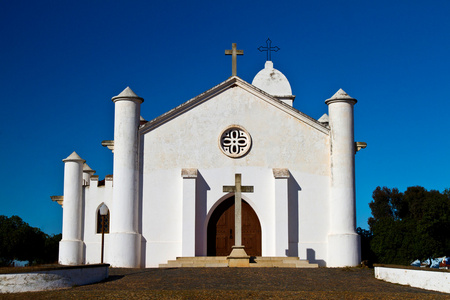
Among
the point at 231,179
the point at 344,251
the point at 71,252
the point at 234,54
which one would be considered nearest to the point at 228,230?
the point at 231,179

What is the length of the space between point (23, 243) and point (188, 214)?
25.4 metres

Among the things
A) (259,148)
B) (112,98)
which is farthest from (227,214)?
(112,98)

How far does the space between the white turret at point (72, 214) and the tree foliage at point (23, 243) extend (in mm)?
19246

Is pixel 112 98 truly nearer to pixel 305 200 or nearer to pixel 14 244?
pixel 305 200

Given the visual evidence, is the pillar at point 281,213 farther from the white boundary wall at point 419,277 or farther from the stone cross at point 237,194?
the white boundary wall at point 419,277

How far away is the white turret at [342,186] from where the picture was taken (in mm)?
26109

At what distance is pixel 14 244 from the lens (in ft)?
154

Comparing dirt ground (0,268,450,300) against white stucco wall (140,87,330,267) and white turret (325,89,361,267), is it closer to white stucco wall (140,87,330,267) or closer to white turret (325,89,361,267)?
white turret (325,89,361,267)

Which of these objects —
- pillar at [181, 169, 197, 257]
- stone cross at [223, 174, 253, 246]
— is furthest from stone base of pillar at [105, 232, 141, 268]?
stone cross at [223, 174, 253, 246]

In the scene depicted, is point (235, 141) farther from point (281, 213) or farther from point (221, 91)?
point (281, 213)

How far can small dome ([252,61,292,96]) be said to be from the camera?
3684cm

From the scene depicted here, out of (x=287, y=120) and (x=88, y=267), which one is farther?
(x=287, y=120)

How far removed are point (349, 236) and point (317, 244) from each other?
1.35m

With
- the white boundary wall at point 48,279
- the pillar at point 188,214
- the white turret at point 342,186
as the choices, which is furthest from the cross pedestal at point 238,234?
the white boundary wall at point 48,279
